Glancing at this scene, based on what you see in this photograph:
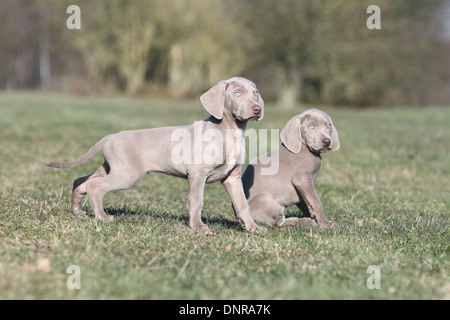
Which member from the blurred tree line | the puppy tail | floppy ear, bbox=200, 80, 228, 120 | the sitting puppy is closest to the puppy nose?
floppy ear, bbox=200, 80, 228, 120

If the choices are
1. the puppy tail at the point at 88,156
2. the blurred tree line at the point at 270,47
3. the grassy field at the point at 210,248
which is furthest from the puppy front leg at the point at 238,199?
the blurred tree line at the point at 270,47

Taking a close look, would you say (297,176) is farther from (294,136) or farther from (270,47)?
(270,47)

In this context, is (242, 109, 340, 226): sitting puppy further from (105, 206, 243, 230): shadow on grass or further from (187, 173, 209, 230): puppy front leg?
(187, 173, 209, 230): puppy front leg

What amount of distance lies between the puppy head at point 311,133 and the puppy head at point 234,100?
817mm

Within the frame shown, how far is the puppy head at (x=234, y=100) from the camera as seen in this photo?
5098 mm

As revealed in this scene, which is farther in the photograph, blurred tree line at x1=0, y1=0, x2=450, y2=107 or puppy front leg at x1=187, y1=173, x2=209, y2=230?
blurred tree line at x1=0, y1=0, x2=450, y2=107

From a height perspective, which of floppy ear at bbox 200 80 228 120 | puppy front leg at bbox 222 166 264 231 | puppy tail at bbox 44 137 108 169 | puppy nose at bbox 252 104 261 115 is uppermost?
floppy ear at bbox 200 80 228 120

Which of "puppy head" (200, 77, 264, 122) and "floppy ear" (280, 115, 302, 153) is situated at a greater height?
"puppy head" (200, 77, 264, 122)

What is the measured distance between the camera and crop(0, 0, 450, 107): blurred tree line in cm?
3594

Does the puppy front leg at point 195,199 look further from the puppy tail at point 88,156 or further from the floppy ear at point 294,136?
the floppy ear at point 294,136

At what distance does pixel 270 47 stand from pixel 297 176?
32035 mm

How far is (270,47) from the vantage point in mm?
36844
